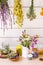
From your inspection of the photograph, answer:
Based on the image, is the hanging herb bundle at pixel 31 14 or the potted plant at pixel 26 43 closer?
the potted plant at pixel 26 43

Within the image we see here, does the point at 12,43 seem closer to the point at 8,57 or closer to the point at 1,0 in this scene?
the point at 8,57

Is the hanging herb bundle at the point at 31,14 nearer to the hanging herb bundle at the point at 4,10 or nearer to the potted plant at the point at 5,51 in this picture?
the hanging herb bundle at the point at 4,10

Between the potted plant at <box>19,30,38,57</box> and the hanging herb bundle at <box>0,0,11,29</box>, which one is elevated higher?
the hanging herb bundle at <box>0,0,11,29</box>

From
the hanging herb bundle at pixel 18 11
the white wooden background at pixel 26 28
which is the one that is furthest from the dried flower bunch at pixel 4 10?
the white wooden background at pixel 26 28

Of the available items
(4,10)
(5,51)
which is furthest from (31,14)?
(5,51)

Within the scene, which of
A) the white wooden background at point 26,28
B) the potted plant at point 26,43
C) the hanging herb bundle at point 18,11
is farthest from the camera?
the white wooden background at point 26,28

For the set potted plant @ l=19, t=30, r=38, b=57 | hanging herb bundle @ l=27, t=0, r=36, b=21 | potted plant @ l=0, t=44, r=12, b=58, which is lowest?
potted plant @ l=0, t=44, r=12, b=58

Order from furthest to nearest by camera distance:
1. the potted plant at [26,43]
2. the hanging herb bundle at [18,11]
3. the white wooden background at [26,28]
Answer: the white wooden background at [26,28] → the hanging herb bundle at [18,11] → the potted plant at [26,43]

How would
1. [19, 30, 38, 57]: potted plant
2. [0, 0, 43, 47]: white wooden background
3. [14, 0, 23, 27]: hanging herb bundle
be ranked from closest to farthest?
[19, 30, 38, 57]: potted plant < [14, 0, 23, 27]: hanging herb bundle < [0, 0, 43, 47]: white wooden background

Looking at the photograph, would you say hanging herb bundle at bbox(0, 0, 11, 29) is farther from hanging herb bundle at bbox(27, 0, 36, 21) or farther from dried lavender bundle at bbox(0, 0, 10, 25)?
hanging herb bundle at bbox(27, 0, 36, 21)

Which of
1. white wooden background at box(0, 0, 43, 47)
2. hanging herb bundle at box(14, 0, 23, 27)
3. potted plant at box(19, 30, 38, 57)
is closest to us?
potted plant at box(19, 30, 38, 57)

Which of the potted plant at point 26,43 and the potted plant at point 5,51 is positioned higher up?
the potted plant at point 26,43

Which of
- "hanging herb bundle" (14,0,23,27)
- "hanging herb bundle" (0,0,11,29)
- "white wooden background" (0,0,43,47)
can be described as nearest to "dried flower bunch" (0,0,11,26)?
"hanging herb bundle" (0,0,11,29)

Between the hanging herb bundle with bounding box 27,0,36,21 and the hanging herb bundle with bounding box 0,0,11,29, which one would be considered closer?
the hanging herb bundle with bounding box 0,0,11,29
